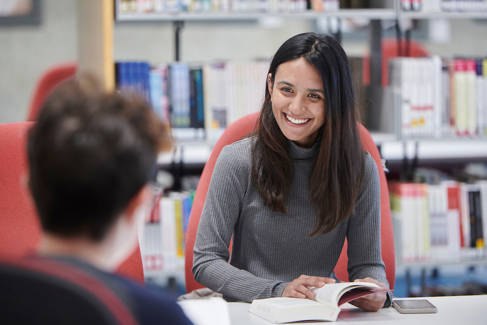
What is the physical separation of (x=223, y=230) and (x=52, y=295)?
3.25 ft

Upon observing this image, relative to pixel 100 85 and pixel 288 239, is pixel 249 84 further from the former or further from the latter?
pixel 100 85

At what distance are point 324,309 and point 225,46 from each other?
15.3 feet

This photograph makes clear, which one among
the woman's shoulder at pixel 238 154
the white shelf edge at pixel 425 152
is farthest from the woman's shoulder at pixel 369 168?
the white shelf edge at pixel 425 152

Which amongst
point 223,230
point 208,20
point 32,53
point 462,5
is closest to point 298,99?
point 223,230

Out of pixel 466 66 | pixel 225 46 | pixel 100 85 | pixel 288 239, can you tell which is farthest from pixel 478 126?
pixel 225 46

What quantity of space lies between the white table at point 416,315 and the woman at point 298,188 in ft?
0.72

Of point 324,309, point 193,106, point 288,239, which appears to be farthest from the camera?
point 193,106

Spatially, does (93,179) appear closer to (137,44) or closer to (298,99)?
(298,99)

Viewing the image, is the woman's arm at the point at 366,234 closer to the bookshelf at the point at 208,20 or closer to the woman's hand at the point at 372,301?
the woman's hand at the point at 372,301

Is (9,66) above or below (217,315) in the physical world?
above

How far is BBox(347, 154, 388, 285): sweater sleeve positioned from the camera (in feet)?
5.18

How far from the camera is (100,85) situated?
751mm

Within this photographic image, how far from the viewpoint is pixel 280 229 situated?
158 cm

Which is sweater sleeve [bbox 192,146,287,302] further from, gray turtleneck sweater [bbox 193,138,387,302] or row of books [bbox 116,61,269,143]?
row of books [bbox 116,61,269,143]
